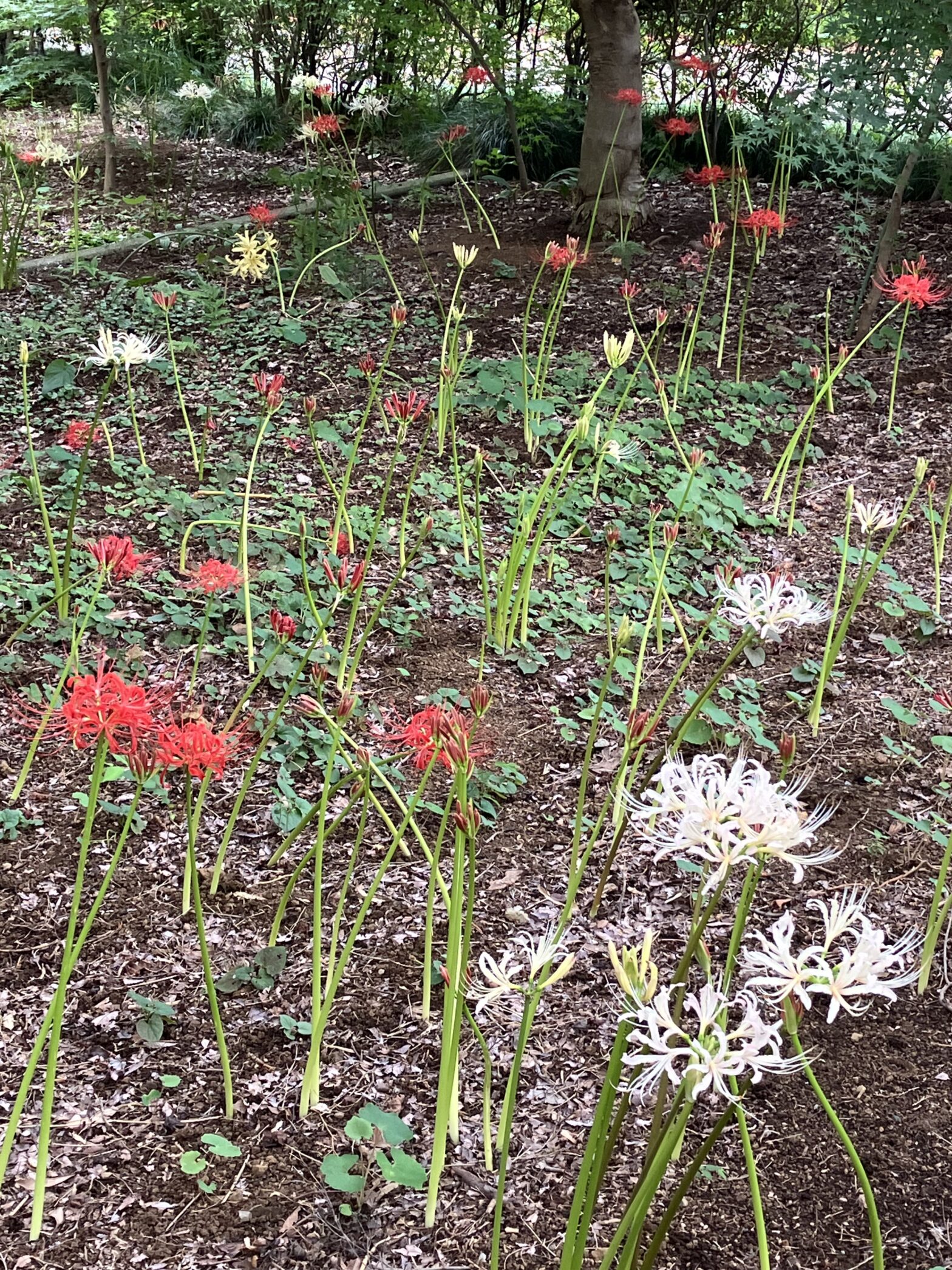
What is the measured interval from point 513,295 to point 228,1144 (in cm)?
459

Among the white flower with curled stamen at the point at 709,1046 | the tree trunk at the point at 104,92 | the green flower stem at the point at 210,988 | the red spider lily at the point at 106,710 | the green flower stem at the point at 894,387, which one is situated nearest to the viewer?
the white flower with curled stamen at the point at 709,1046

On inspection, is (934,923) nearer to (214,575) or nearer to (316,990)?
(316,990)

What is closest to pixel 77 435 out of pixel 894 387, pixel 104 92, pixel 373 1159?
pixel 373 1159

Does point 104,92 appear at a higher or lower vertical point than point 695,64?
lower

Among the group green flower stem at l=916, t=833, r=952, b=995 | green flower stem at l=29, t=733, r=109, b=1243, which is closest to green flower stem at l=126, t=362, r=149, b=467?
green flower stem at l=29, t=733, r=109, b=1243

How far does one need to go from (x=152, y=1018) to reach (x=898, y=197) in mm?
4533

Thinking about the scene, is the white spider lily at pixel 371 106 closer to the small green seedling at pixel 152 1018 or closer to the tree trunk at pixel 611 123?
the tree trunk at pixel 611 123

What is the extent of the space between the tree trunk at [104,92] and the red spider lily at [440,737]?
591 centimetres

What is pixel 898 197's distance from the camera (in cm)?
484

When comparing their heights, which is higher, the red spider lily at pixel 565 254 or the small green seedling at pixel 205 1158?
the red spider lily at pixel 565 254

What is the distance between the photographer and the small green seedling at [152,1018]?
1.98 metres

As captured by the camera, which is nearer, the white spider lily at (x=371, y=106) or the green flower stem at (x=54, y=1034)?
the green flower stem at (x=54, y=1034)

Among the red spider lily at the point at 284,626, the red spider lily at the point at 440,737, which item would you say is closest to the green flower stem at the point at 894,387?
the red spider lily at the point at 440,737

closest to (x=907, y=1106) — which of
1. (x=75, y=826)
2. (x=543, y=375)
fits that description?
(x=75, y=826)
